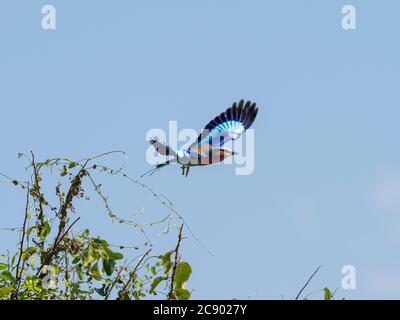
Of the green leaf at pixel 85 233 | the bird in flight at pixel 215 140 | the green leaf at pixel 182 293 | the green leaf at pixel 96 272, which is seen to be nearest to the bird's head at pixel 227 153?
the bird in flight at pixel 215 140

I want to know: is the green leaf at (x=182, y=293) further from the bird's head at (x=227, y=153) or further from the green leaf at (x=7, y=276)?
the bird's head at (x=227, y=153)

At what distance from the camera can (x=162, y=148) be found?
9469 mm

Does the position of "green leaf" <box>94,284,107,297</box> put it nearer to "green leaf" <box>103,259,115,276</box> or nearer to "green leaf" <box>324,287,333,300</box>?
"green leaf" <box>103,259,115,276</box>

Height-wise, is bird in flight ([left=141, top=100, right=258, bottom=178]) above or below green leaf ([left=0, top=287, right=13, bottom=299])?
above

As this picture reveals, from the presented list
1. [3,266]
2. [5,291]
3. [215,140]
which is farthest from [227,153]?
[5,291]

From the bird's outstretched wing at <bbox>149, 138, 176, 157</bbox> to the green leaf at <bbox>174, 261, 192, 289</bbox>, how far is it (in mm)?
684

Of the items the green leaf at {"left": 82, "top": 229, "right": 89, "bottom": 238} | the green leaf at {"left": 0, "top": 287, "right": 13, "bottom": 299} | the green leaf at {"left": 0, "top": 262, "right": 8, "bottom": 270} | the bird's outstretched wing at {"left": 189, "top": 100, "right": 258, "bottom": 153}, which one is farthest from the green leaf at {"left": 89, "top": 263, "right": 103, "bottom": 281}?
the bird's outstretched wing at {"left": 189, "top": 100, "right": 258, "bottom": 153}

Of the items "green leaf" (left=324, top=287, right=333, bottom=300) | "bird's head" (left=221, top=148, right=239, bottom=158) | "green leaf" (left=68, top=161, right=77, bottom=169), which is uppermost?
"bird's head" (left=221, top=148, right=239, bottom=158)

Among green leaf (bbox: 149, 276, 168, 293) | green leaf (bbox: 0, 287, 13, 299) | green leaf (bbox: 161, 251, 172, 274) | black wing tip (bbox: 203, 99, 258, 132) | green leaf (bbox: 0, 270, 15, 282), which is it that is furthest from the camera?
black wing tip (bbox: 203, 99, 258, 132)

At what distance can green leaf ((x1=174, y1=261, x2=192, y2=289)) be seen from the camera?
8961 mm

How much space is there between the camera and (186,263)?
29.8ft
